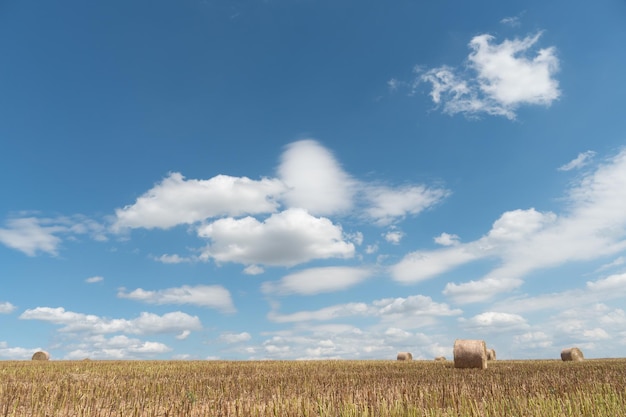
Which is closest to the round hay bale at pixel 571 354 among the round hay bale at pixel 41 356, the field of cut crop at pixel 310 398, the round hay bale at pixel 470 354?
the round hay bale at pixel 470 354

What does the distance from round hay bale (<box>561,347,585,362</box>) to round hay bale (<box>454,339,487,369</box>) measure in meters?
12.6

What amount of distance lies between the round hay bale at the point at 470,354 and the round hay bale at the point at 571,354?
1261 cm

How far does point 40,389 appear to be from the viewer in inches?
479

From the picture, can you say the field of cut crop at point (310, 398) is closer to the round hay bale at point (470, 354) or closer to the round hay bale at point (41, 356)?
the round hay bale at point (470, 354)

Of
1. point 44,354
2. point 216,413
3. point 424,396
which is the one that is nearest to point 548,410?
point 424,396

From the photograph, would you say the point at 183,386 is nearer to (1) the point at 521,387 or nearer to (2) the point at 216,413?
(2) the point at 216,413

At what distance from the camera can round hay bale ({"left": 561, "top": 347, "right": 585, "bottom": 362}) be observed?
3155cm

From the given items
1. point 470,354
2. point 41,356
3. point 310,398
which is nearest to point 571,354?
point 470,354

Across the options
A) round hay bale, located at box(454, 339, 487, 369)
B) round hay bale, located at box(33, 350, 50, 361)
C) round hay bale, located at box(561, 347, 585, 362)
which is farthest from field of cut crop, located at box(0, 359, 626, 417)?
round hay bale, located at box(33, 350, 50, 361)

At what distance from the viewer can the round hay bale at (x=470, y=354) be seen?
2202cm

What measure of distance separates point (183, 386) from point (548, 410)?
8.99m

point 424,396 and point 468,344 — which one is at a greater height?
point 468,344

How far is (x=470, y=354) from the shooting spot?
22.2 m

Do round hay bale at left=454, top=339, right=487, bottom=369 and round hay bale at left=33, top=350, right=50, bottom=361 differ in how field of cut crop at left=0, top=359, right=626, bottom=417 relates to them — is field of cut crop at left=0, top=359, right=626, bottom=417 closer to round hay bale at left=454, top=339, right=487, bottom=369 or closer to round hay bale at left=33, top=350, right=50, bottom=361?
round hay bale at left=454, top=339, right=487, bottom=369
